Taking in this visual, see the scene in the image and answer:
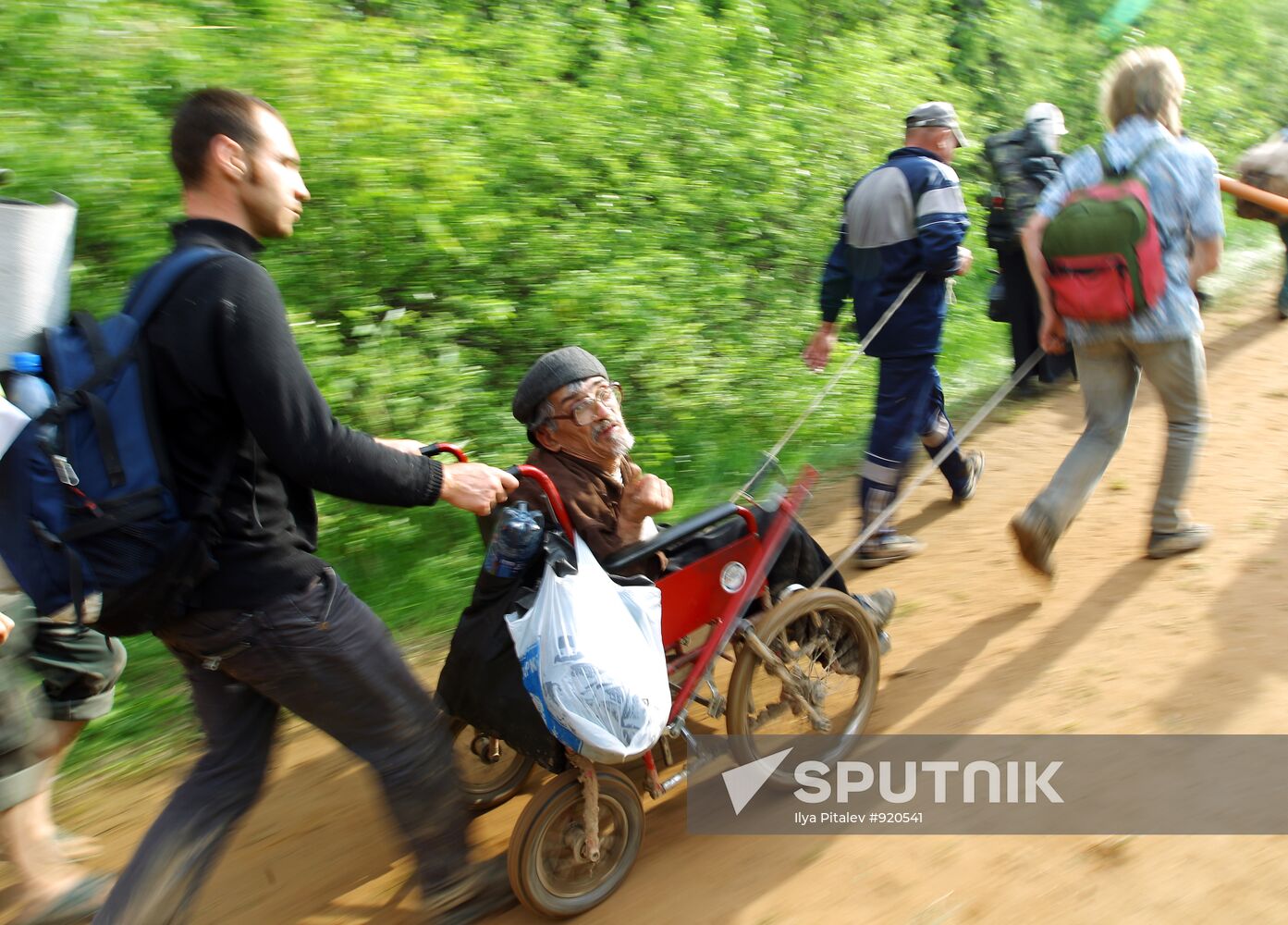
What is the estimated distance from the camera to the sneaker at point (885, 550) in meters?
5.12

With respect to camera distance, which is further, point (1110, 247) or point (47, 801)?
point (1110, 247)

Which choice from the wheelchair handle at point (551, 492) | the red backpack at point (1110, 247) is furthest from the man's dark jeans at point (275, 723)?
the red backpack at point (1110, 247)

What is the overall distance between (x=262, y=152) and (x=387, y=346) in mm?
2481

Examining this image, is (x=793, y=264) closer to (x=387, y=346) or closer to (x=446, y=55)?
(x=446, y=55)

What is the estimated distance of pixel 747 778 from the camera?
3316 millimetres

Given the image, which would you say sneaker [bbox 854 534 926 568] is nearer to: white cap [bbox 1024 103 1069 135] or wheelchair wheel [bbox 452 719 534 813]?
wheelchair wheel [bbox 452 719 534 813]

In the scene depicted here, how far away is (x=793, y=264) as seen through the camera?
7.11 meters

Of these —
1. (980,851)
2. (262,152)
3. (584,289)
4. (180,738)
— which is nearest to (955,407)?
(584,289)

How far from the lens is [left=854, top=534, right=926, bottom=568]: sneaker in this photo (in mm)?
5125

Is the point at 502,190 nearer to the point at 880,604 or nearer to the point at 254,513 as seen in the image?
the point at 880,604

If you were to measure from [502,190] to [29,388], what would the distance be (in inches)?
139

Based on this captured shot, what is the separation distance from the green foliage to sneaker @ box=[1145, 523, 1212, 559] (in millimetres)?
2202

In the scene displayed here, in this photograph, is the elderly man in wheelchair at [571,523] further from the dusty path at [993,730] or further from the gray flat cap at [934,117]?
the gray flat cap at [934,117]

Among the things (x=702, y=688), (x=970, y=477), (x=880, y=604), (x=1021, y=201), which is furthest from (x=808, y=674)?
(x=1021, y=201)
